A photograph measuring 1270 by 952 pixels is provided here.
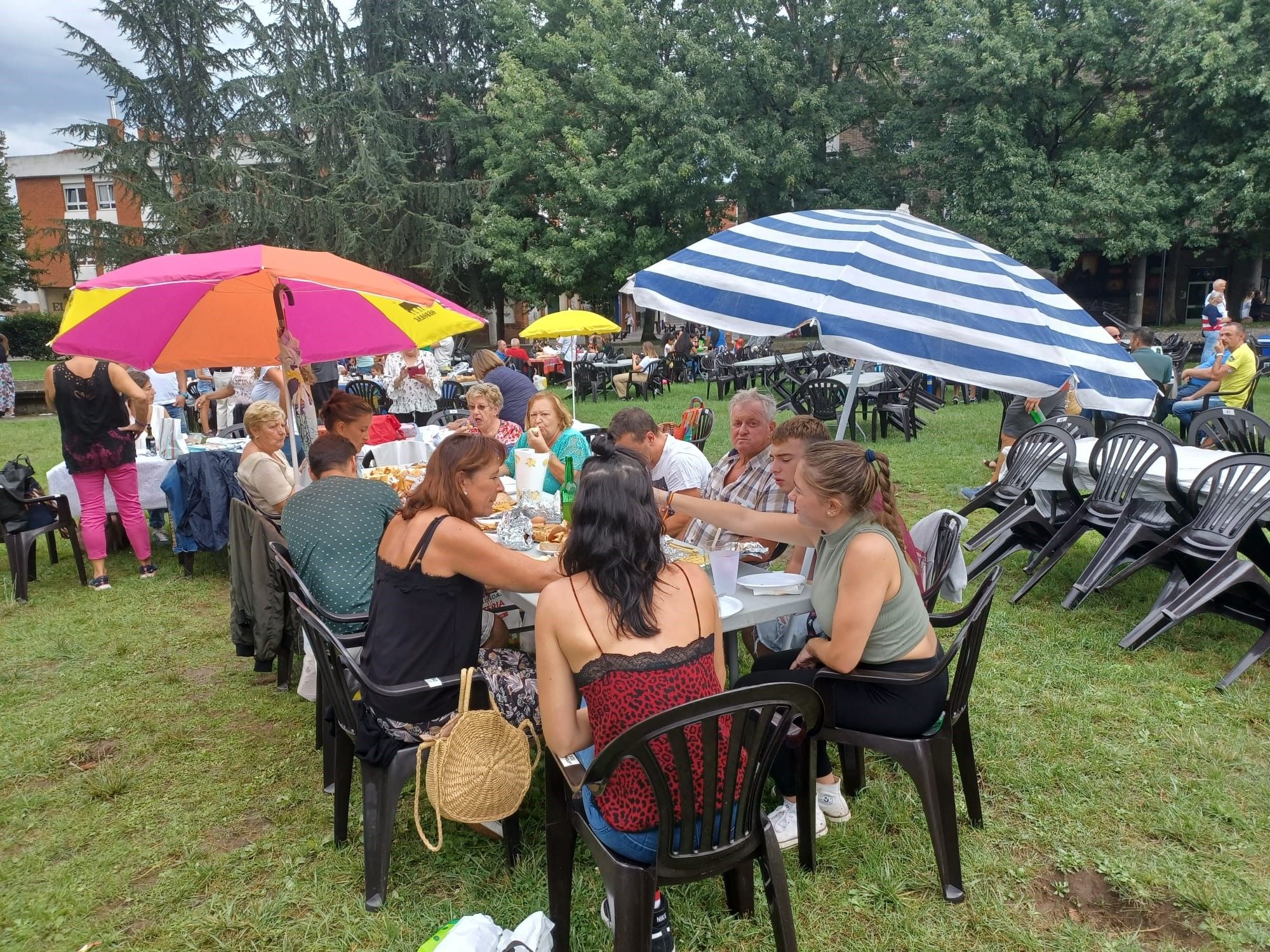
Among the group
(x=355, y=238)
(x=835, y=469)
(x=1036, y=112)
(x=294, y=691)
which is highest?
(x=1036, y=112)

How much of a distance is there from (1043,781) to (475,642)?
2214 millimetres

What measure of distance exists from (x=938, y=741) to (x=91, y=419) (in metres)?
5.60

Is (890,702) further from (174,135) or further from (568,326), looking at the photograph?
(174,135)

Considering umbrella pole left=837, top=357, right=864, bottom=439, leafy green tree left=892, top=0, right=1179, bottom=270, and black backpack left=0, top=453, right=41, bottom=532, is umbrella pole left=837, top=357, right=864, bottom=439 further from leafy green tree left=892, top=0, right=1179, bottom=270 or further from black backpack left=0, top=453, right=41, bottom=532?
leafy green tree left=892, top=0, right=1179, bottom=270

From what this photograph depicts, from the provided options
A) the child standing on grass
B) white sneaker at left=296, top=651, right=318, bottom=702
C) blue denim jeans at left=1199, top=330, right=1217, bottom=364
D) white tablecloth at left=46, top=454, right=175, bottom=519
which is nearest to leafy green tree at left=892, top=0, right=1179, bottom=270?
blue denim jeans at left=1199, top=330, right=1217, bottom=364

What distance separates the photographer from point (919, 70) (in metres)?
19.5

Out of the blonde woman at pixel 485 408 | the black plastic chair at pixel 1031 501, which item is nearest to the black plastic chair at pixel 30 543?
the blonde woman at pixel 485 408

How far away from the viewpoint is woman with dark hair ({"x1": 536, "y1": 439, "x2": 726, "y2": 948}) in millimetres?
1910

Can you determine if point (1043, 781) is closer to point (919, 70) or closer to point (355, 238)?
point (919, 70)

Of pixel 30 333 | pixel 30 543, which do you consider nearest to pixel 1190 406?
pixel 30 543

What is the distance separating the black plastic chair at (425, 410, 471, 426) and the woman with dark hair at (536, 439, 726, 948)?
6236 mm

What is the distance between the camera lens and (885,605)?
7.93ft

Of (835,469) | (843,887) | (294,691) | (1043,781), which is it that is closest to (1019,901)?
(843,887)

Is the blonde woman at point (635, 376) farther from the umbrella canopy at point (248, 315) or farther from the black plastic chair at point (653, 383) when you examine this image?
the umbrella canopy at point (248, 315)
